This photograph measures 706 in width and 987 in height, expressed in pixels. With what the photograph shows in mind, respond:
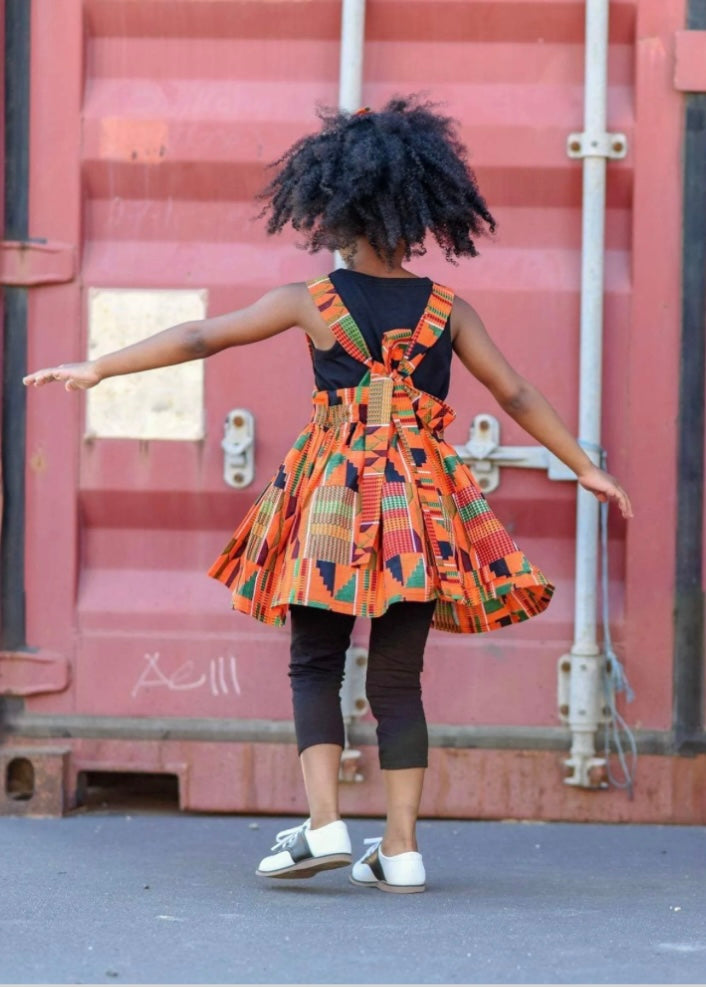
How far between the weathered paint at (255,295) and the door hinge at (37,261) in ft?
0.12

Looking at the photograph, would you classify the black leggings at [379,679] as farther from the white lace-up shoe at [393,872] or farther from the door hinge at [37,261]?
the door hinge at [37,261]

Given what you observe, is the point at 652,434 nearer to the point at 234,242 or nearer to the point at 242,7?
the point at 234,242

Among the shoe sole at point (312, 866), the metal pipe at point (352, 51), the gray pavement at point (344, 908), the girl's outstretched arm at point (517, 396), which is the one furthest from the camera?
the metal pipe at point (352, 51)

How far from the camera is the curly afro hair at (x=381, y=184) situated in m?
3.37

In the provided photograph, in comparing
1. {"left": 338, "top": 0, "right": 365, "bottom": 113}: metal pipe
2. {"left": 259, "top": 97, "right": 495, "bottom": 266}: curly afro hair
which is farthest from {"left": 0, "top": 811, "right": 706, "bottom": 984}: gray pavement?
{"left": 338, "top": 0, "right": 365, "bottom": 113}: metal pipe

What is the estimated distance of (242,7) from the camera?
4219 mm

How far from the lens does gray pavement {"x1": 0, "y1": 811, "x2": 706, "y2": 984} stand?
2.85 metres

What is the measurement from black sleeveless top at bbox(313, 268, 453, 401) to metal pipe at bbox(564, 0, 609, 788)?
2.43ft

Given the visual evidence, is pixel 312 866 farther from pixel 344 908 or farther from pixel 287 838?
pixel 287 838

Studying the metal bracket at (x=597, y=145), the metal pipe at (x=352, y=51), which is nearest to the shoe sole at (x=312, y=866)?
the metal pipe at (x=352, y=51)

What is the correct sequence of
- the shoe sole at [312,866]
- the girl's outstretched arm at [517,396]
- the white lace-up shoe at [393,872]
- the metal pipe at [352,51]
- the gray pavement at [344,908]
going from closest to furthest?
the gray pavement at [344,908] < the shoe sole at [312,866] < the white lace-up shoe at [393,872] < the girl's outstretched arm at [517,396] < the metal pipe at [352,51]

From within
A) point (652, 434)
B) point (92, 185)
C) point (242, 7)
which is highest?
point (242, 7)

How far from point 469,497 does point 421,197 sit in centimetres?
62

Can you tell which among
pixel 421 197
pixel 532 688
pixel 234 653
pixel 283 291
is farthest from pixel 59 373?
pixel 532 688
